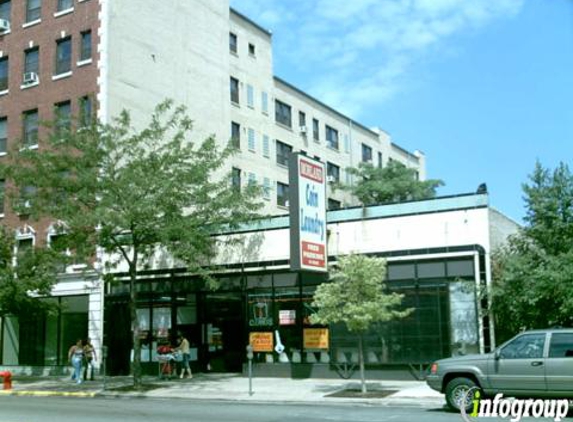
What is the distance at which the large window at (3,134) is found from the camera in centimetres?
3662

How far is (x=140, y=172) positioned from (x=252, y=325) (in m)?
7.05

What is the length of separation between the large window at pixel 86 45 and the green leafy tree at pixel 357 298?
19.4 m

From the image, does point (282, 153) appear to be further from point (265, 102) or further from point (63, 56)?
point (63, 56)

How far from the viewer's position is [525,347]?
16031mm

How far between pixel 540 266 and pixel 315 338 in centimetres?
830

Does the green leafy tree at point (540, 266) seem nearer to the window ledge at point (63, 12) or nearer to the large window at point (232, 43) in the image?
the window ledge at point (63, 12)

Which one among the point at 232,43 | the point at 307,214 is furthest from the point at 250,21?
the point at 307,214

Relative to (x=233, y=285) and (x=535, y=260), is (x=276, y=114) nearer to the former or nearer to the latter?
(x=233, y=285)

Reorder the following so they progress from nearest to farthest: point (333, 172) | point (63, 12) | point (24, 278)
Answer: point (24, 278) → point (63, 12) → point (333, 172)

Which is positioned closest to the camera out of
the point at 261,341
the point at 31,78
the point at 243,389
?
the point at 243,389

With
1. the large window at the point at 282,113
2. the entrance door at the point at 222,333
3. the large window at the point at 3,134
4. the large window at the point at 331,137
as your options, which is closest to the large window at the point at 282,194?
the large window at the point at 282,113

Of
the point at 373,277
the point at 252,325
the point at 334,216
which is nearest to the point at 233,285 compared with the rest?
the point at 252,325

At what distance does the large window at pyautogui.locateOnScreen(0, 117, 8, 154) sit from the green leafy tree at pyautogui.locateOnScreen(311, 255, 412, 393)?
21.8 meters

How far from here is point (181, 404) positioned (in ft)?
66.5
